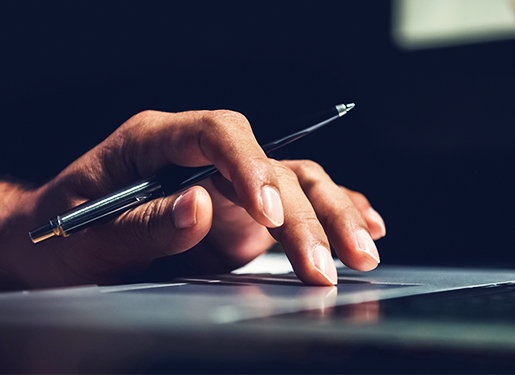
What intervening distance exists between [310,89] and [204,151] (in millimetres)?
985

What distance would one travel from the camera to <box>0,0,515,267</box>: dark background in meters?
1.12

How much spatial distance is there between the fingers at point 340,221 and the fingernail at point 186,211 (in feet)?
0.41

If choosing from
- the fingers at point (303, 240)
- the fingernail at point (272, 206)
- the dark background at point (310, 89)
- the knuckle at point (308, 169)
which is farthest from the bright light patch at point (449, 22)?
the fingernail at point (272, 206)

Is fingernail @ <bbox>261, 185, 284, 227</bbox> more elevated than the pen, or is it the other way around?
the pen

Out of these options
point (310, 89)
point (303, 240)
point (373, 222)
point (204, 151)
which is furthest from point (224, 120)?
point (310, 89)

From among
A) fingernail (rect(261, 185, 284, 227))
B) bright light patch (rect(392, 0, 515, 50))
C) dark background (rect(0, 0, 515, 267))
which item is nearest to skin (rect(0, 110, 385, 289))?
fingernail (rect(261, 185, 284, 227))

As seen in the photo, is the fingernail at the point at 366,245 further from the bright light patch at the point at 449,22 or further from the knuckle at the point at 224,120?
the bright light patch at the point at 449,22

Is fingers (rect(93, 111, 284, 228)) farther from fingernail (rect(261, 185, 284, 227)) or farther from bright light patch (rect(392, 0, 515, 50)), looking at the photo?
bright light patch (rect(392, 0, 515, 50))

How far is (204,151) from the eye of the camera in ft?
1.60

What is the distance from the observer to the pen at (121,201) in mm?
445

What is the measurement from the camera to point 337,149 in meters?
1.37

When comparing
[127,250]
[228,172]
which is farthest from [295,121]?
[127,250]

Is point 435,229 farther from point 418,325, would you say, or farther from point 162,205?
point 418,325

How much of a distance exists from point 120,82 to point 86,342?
1.42 metres
